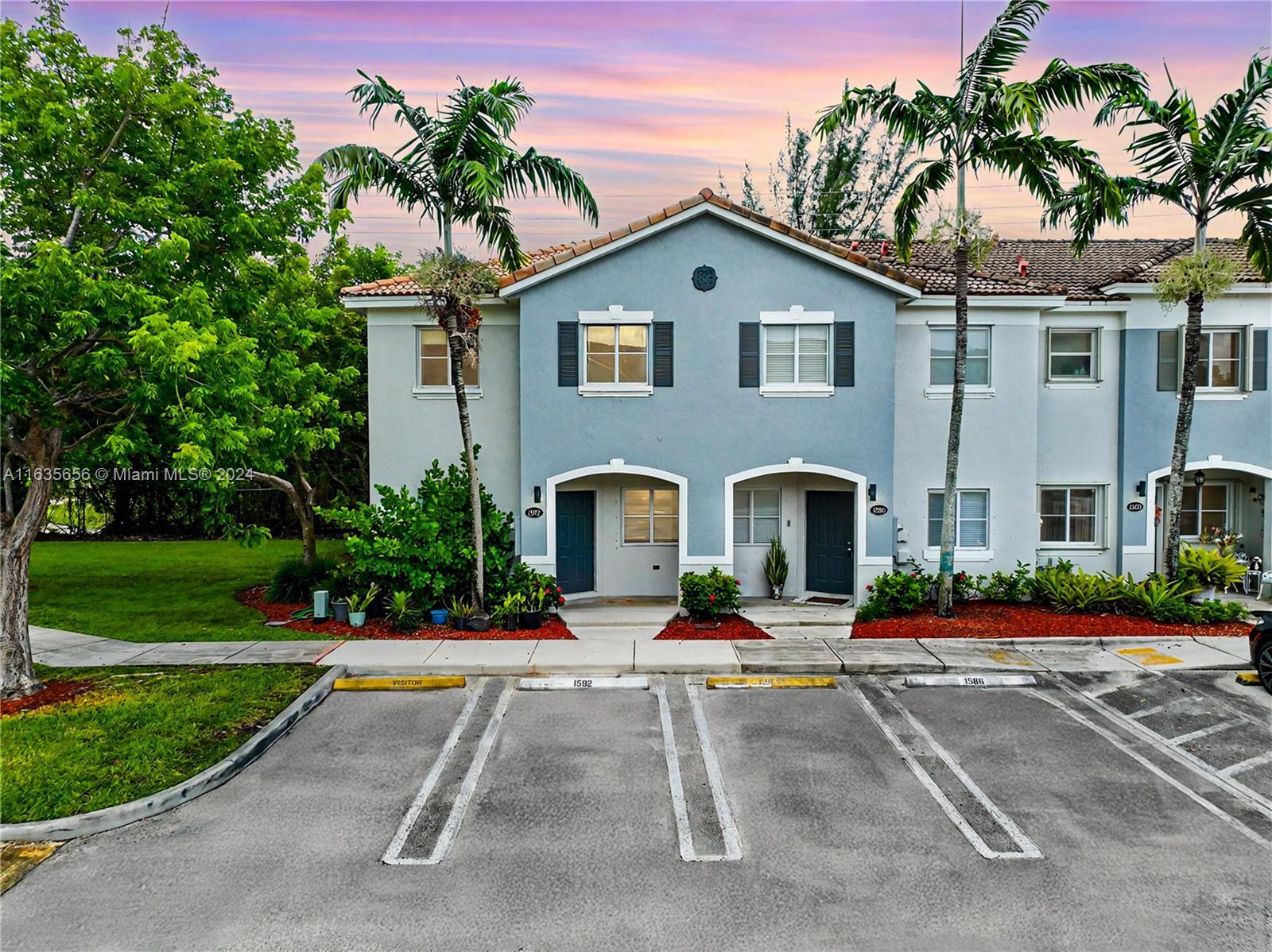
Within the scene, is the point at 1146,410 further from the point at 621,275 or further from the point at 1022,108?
the point at 621,275

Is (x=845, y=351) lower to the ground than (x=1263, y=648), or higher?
higher

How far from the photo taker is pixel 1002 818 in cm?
686

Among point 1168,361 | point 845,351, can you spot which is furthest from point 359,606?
point 1168,361

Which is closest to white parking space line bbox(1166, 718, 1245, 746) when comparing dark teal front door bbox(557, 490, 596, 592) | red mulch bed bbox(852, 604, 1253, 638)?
red mulch bed bbox(852, 604, 1253, 638)

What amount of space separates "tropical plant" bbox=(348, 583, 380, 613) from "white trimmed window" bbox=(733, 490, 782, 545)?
770cm

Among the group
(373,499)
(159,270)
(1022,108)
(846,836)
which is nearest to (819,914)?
(846,836)

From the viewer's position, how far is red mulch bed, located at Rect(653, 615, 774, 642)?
1279 centimetres

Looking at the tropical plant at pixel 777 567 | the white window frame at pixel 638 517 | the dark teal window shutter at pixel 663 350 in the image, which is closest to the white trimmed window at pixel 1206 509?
the tropical plant at pixel 777 567

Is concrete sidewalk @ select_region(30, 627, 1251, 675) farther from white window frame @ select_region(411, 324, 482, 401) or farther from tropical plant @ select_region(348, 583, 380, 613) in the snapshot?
white window frame @ select_region(411, 324, 482, 401)

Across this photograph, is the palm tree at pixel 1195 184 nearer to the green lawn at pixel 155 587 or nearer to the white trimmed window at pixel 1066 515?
the white trimmed window at pixel 1066 515

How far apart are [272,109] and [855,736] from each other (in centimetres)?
1203

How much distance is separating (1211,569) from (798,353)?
31.2ft

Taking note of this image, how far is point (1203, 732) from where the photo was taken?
8.89m

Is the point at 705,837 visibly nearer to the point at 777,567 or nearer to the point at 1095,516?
the point at 777,567
